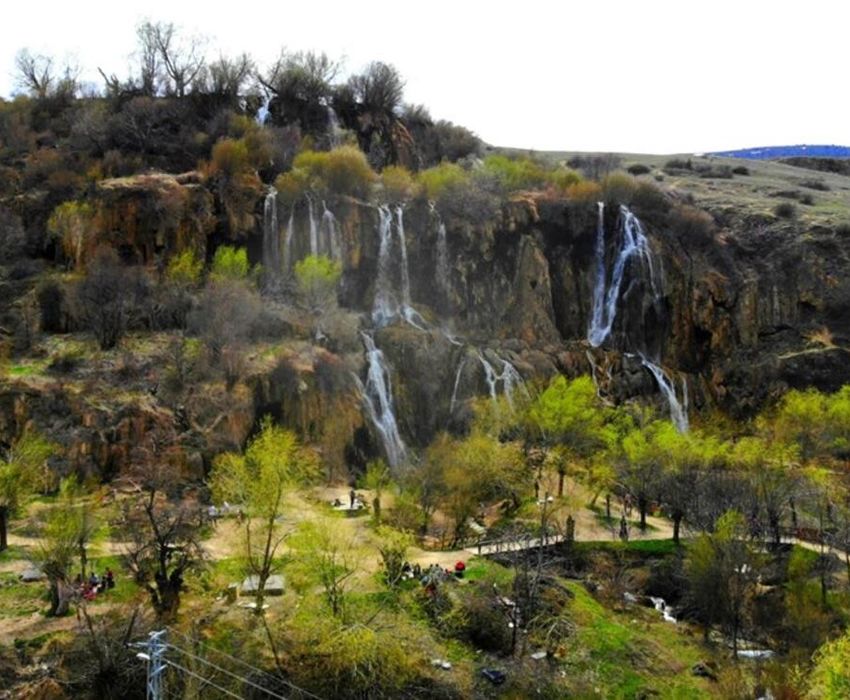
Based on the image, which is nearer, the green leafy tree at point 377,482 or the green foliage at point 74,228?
the green leafy tree at point 377,482

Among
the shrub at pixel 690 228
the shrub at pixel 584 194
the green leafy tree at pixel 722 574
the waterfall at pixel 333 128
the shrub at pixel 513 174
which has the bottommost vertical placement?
the green leafy tree at pixel 722 574

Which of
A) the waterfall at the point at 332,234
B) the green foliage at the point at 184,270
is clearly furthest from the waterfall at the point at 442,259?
the green foliage at the point at 184,270

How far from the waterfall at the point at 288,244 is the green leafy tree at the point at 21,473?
2109 centimetres

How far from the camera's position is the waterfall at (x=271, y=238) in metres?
50.3

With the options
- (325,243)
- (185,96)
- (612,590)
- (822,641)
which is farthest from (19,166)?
(822,641)

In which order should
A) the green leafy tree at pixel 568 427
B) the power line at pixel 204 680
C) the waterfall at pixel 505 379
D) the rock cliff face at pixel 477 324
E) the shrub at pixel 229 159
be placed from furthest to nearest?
1. the shrub at pixel 229 159
2. the waterfall at pixel 505 379
3. the green leafy tree at pixel 568 427
4. the rock cliff face at pixel 477 324
5. the power line at pixel 204 680

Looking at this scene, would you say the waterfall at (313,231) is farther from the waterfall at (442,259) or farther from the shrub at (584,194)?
the shrub at (584,194)

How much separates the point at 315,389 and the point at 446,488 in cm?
982

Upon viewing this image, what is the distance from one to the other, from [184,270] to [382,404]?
1405 cm

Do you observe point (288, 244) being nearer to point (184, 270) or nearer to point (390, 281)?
point (390, 281)

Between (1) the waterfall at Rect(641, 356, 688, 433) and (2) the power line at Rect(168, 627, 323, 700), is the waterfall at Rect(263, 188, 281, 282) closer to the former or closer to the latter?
(1) the waterfall at Rect(641, 356, 688, 433)

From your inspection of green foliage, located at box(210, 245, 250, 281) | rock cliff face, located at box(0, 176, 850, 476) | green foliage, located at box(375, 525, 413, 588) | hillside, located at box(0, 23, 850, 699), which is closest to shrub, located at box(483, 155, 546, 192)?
hillside, located at box(0, 23, 850, 699)

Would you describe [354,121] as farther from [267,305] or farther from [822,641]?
[822,641]

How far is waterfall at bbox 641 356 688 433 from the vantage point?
171 feet
